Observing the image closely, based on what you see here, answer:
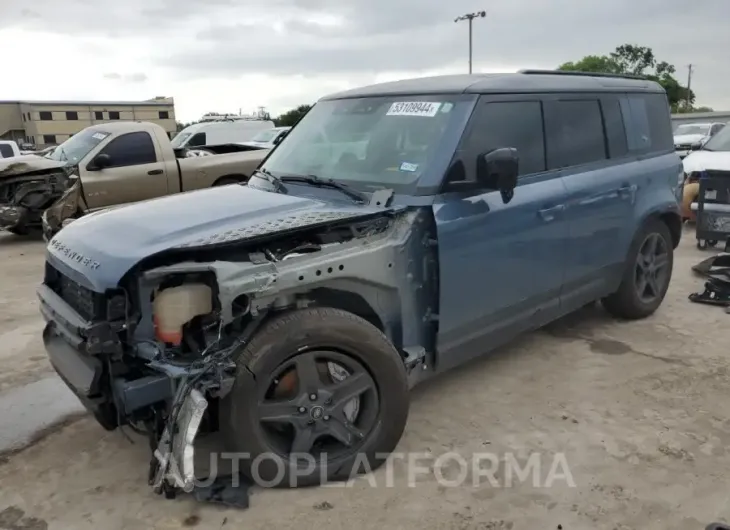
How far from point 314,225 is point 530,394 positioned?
6.59 ft

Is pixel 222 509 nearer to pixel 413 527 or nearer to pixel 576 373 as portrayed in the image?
pixel 413 527

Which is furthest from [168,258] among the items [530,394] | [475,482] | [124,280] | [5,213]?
[5,213]

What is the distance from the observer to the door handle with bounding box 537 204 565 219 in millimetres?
4223

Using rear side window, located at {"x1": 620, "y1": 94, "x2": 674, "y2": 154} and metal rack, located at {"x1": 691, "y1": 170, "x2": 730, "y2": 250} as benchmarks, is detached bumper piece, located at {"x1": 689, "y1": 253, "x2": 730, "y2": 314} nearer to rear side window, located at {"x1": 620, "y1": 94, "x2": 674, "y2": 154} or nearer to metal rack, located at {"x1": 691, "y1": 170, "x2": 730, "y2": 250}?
metal rack, located at {"x1": 691, "y1": 170, "x2": 730, "y2": 250}

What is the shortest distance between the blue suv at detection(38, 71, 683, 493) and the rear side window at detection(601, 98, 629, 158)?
0.02m

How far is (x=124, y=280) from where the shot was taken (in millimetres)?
2912

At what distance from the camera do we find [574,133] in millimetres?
4652

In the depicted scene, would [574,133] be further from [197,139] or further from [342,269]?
[197,139]

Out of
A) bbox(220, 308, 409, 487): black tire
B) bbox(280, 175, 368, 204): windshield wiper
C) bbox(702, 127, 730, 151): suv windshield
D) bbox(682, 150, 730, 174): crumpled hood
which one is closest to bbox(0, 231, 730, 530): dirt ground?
bbox(220, 308, 409, 487): black tire

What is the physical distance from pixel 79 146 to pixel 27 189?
1037 millimetres

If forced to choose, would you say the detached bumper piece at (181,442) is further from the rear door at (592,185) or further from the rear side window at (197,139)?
the rear side window at (197,139)

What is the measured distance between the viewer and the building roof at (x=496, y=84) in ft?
13.3

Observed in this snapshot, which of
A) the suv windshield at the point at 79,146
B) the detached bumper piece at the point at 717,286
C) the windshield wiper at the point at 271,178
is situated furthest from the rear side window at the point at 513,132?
the suv windshield at the point at 79,146

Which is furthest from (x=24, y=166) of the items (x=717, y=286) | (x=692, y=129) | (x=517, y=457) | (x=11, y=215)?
(x=692, y=129)
